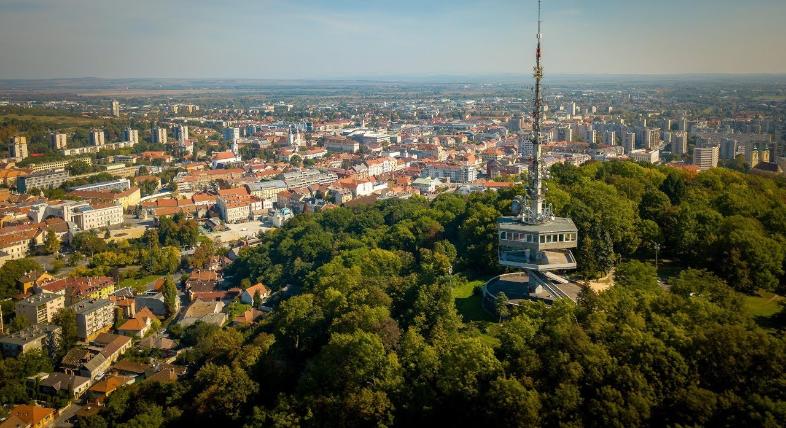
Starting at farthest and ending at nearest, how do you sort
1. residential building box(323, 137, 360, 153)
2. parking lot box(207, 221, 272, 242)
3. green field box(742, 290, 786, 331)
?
residential building box(323, 137, 360, 153) < parking lot box(207, 221, 272, 242) < green field box(742, 290, 786, 331)

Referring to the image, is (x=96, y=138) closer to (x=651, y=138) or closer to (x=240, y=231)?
(x=240, y=231)

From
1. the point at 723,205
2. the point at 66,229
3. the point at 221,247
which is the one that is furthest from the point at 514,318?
the point at 66,229

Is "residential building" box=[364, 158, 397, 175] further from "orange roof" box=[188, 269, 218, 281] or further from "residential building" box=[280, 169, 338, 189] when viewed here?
"orange roof" box=[188, 269, 218, 281]

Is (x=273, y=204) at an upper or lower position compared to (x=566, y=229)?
lower

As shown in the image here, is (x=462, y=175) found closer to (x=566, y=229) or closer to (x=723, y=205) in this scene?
(x=723, y=205)

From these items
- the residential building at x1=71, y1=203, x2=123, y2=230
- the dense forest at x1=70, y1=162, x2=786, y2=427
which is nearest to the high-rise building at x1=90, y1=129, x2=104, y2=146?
the residential building at x1=71, y1=203, x2=123, y2=230

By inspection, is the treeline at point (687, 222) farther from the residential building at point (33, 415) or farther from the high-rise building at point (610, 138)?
the high-rise building at point (610, 138)
